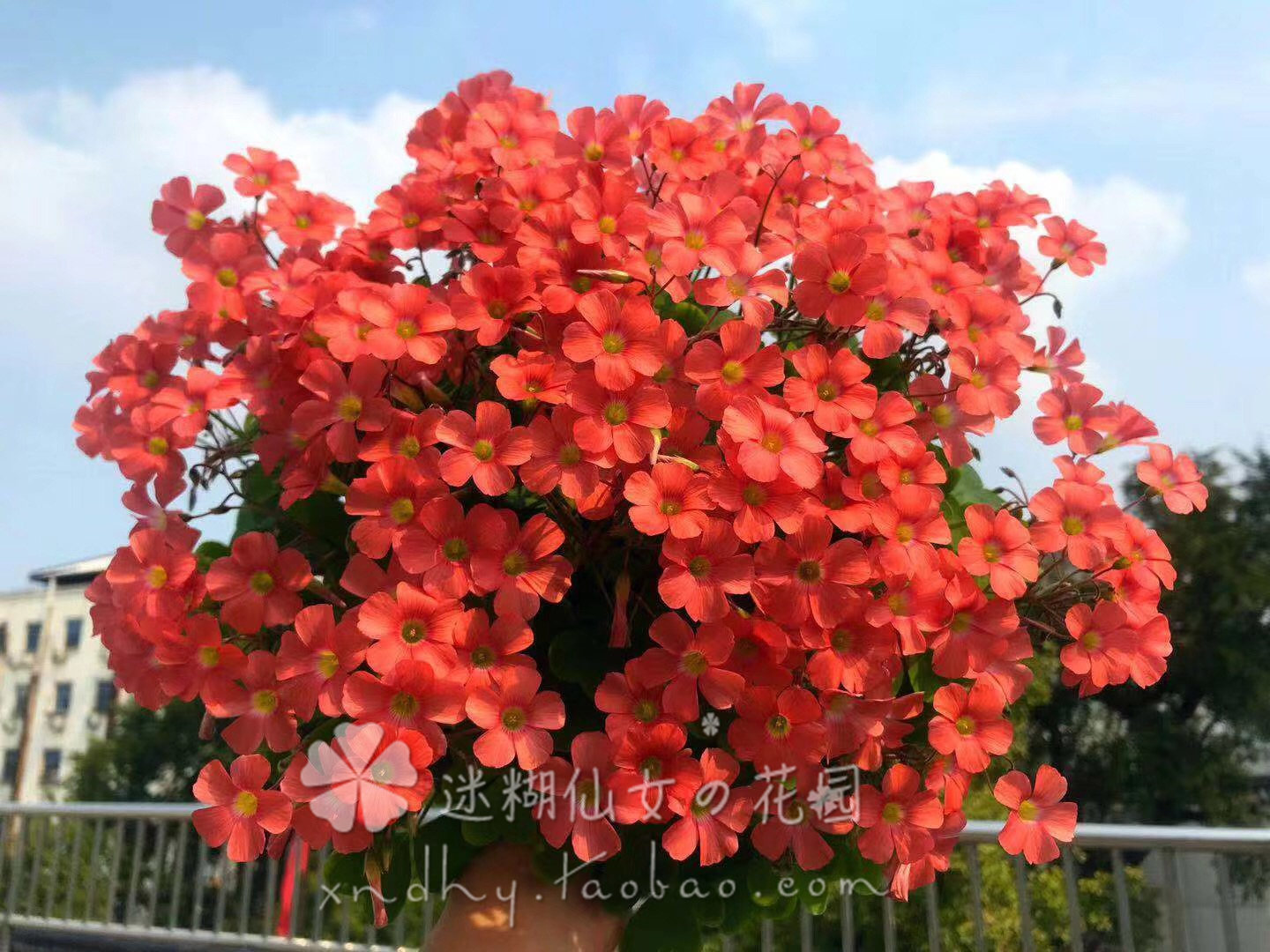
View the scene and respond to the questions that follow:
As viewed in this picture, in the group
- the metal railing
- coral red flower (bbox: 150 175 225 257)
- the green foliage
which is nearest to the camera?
coral red flower (bbox: 150 175 225 257)

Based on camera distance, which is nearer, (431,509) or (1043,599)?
(431,509)

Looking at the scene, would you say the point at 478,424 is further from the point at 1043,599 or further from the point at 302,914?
the point at 302,914

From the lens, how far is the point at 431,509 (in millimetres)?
939

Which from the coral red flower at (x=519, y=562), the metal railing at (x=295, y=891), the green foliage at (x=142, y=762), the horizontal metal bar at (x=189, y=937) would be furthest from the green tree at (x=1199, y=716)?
the green foliage at (x=142, y=762)

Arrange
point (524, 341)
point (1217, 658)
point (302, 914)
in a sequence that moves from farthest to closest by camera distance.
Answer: point (1217, 658), point (302, 914), point (524, 341)

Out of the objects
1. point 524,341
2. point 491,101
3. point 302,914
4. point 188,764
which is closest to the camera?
point 524,341

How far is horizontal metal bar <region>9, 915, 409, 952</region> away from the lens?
11.4 ft

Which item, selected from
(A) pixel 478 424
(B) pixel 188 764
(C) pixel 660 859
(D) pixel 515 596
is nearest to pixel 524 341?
(A) pixel 478 424

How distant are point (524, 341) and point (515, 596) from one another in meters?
0.26

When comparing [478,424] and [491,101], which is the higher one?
[491,101]

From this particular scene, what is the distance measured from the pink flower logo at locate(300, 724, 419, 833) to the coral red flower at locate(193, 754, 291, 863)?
0.12 feet

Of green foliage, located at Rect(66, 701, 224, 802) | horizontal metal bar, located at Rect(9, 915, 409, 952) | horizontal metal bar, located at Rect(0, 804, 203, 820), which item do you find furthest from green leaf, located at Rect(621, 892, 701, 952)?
green foliage, located at Rect(66, 701, 224, 802)

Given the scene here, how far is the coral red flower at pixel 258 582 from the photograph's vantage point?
3.36 ft

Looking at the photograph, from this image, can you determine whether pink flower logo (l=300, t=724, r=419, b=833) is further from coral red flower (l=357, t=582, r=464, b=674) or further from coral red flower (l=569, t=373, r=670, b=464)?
coral red flower (l=569, t=373, r=670, b=464)
